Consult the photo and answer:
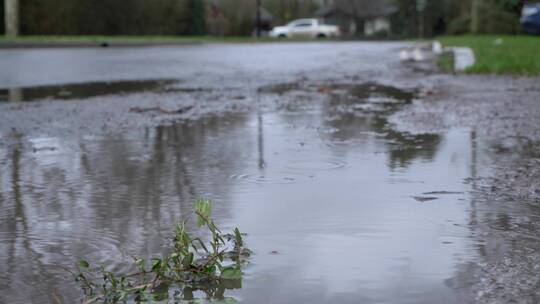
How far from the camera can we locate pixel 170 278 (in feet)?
10.1

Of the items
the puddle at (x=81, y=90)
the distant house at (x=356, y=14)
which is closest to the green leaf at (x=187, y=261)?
the puddle at (x=81, y=90)

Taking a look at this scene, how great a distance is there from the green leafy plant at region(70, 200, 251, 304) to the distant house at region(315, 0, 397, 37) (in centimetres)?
9617

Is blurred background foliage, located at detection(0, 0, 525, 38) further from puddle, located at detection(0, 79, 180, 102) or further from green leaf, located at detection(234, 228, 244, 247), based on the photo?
green leaf, located at detection(234, 228, 244, 247)

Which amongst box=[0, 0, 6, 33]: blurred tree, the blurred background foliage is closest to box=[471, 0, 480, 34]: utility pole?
the blurred background foliage

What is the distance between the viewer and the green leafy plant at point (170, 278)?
9.64 ft

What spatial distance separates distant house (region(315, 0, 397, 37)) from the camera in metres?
104

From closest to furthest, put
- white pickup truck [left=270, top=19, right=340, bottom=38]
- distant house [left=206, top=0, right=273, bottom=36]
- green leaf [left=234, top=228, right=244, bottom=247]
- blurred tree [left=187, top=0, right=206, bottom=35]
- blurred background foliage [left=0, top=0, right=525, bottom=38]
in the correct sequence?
green leaf [left=234, top=228, right=244, bottom=247] < blurred background foliage [left=0, top=0, right=525, bottom=38] < blurred tree [left=187, top=0, right=206, bottom=35] < distant house [left=206, top=0, right=273, bottom=36] < white pickup truck [left=270, top=19, right=340, bottom=38]

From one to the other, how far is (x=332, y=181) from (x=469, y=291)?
2.03m

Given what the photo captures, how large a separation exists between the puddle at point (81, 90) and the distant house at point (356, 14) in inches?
3399

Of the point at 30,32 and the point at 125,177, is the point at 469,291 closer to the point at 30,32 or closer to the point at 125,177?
the point at 125,177

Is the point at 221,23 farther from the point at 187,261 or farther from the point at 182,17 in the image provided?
the point at 187,261

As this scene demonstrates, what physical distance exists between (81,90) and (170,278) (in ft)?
30.6

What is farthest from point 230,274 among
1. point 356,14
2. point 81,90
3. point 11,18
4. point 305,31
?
point 356,14

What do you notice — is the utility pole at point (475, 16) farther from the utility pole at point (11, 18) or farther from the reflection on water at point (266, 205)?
the reflection on water at point (266, 205)
